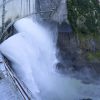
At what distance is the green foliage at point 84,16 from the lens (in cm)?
1623

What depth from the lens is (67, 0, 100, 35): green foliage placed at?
53.3ft

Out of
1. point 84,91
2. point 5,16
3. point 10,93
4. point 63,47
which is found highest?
point 5,16

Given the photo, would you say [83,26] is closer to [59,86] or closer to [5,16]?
[59,86]

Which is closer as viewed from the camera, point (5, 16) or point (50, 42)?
point (5, 16)

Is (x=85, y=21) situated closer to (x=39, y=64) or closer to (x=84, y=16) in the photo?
(x=84, y=16)

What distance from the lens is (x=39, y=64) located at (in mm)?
13289

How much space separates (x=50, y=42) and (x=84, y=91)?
312cm

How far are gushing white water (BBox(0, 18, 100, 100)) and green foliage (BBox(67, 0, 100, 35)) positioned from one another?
147 centimetres

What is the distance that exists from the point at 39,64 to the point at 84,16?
4.15m

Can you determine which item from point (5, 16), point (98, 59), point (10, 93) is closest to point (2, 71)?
point (10, 93)

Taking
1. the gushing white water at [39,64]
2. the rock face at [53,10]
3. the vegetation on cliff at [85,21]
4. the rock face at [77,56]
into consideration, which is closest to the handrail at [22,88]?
the gushing white water at [39,64]

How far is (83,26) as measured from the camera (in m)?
16.2

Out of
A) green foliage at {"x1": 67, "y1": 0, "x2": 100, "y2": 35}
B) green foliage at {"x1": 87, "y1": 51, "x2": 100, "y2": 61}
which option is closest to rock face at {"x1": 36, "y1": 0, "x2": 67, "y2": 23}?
green foliage at {"x1": 67, "y1": 0, "x2": 100, "y2": 35}

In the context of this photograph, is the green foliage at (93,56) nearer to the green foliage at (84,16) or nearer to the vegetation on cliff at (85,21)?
the vegetation on cliff at (85,21)
